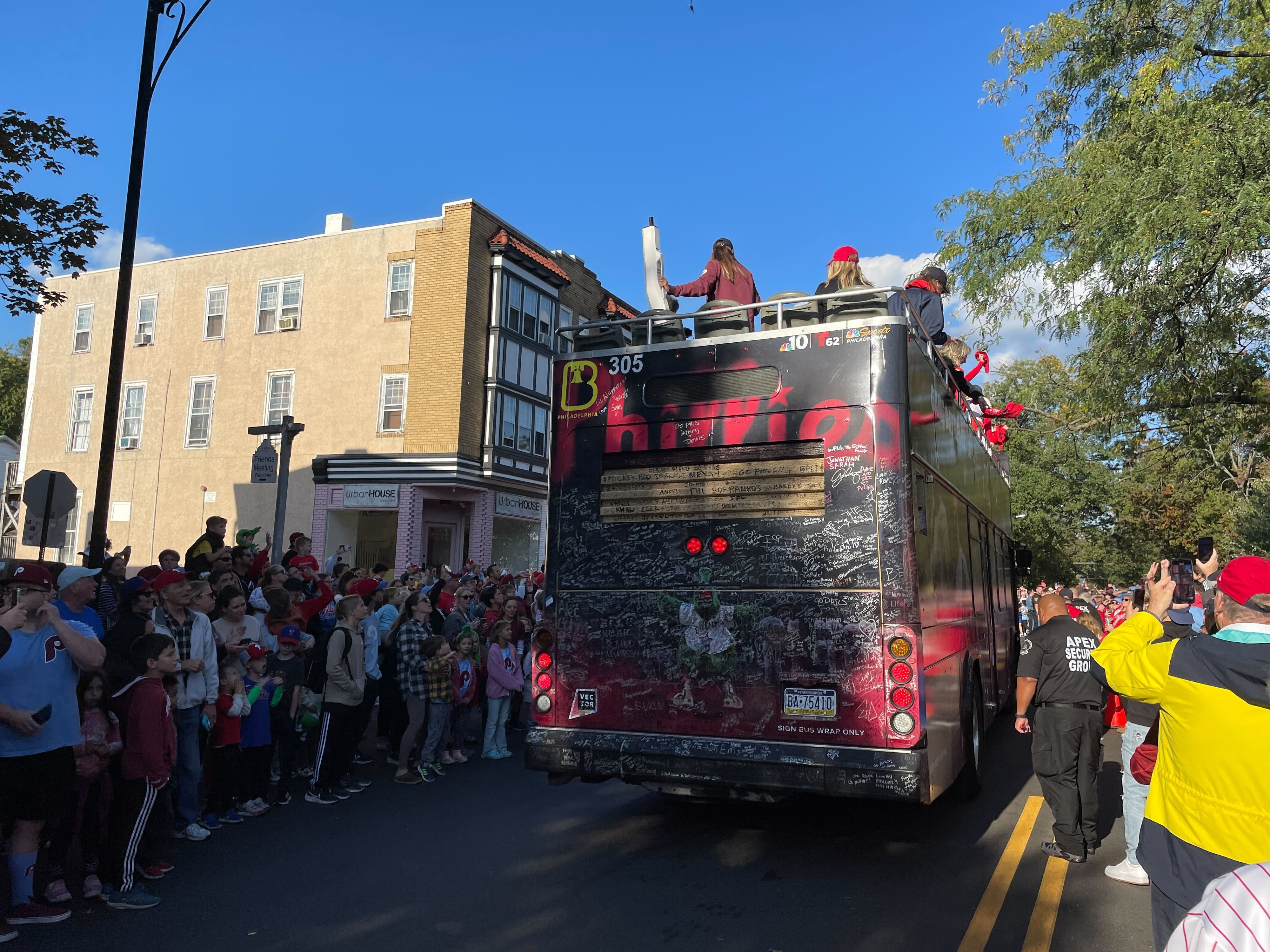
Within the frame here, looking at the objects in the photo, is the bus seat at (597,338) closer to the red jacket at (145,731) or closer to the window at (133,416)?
the red jacket at (145,731)

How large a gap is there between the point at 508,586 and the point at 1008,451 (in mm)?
11341

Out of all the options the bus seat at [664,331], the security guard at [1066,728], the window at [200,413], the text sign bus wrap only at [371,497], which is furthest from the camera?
the window at [200,413]

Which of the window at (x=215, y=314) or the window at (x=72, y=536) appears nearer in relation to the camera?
the window at (x=215, y=314)

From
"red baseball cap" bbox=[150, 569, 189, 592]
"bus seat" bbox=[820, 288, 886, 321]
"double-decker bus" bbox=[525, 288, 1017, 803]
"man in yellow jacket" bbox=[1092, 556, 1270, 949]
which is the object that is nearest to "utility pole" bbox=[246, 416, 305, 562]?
"red baseball cap" bbox=[150, 569, 189, 592]

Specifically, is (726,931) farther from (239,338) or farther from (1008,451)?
(239,338)

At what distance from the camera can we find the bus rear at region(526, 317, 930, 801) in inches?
221

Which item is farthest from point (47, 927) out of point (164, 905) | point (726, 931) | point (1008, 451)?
point (1008, 451)

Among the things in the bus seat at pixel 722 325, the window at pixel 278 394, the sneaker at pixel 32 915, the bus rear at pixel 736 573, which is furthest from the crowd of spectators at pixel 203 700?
the window at pixel 278 394

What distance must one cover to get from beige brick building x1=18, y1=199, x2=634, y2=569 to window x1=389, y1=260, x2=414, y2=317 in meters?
0.05

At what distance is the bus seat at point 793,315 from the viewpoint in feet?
20.5

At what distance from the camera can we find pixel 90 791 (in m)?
5.57

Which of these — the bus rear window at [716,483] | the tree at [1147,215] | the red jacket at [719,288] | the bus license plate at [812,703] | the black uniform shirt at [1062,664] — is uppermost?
the tree at [1147,215]

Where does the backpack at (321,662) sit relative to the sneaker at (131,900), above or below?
above

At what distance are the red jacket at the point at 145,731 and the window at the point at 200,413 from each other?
88.0 feet
